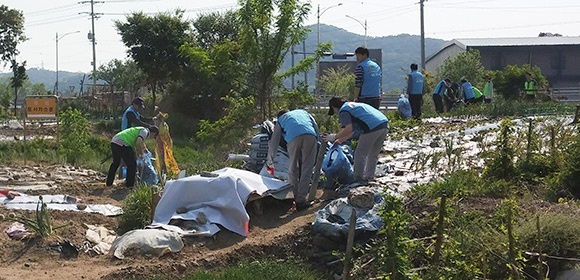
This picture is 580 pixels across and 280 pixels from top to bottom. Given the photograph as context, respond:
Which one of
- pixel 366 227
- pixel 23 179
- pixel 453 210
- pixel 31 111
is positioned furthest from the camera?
pixel 31 111

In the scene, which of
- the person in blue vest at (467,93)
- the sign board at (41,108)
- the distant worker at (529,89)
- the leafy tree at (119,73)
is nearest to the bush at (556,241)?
the person in blue vest at (467,93)

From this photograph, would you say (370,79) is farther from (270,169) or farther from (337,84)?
(337,84)

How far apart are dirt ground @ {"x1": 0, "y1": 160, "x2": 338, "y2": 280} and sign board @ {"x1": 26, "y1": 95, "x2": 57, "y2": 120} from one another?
28.8 feet

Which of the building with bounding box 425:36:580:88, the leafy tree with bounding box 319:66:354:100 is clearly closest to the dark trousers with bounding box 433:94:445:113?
the leafy tree with bounding box 319:66:354:100

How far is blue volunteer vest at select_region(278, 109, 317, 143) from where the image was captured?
11.1m

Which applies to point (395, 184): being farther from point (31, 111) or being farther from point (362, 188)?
point (31, 111)

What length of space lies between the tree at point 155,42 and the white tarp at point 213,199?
23064 millimetres

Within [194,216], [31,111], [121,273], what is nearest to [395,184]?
[194,216]

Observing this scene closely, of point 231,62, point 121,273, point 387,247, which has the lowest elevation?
point 121,273

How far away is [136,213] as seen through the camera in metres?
11.2

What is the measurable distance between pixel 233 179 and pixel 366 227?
83.7 inches

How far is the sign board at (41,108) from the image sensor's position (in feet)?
66.1

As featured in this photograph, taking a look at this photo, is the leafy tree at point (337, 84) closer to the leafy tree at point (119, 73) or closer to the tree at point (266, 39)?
the leafy tree at point (119, 73)

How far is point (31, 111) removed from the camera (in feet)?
66.1
